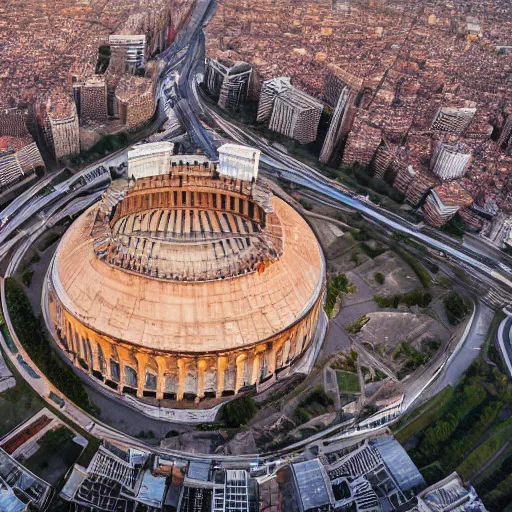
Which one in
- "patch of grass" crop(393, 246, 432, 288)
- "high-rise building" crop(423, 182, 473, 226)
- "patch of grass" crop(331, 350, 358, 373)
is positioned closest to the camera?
"patch of grass" crop(331, 350, 358, 373)

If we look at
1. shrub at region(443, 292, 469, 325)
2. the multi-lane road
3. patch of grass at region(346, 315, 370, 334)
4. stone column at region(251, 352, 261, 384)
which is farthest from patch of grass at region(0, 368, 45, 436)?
shrub at region(443, 292, 469, 325)

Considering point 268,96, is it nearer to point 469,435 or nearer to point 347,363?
point 347,363

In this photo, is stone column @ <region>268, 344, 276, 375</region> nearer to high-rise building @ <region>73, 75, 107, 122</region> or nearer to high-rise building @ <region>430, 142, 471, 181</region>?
high-rise building @ <region>430, 142, 471, 181</region>

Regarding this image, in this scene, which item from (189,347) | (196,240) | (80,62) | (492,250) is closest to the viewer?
(189,347)

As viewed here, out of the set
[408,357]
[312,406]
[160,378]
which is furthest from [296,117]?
[160,378]

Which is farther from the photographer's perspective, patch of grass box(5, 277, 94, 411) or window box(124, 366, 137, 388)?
patch of grass box(5, 277, 94, 411)

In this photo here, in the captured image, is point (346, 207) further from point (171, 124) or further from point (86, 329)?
point (86, 329)

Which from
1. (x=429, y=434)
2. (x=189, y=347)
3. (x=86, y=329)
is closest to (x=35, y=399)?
(x=86, y=329)
